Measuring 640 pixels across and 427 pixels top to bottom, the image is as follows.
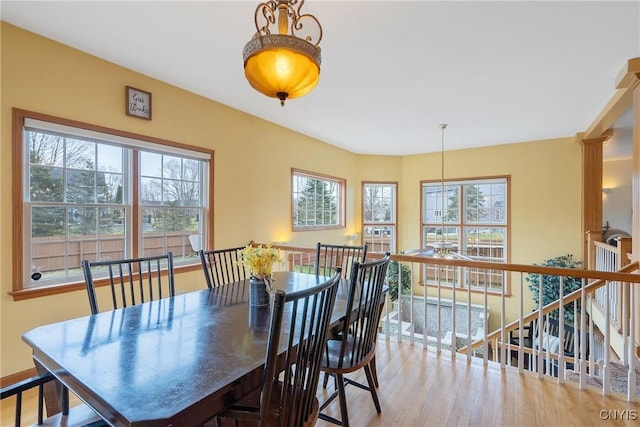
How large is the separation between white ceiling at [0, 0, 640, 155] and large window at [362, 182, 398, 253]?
295cm

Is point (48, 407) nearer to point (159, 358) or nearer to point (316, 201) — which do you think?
point (159, 358)

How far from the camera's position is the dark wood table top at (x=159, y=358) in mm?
921

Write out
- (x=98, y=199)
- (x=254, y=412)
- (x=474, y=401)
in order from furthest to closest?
1. (x=98, y=199)
2. (x=474, y=401)
3. (x=254, y=412)

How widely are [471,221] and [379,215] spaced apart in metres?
1.92

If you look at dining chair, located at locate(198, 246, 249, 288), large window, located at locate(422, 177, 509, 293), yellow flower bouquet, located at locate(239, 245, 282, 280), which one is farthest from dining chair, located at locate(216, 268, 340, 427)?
large window, located at locate(422, 177, 509, 293)

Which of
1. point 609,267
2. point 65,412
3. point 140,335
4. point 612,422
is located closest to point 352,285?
point 140,335

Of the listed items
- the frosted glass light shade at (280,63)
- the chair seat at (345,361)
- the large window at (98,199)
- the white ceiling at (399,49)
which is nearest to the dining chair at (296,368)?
the chair seat at (345,361)

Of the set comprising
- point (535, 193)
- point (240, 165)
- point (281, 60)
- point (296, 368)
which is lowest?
point (296, 368)

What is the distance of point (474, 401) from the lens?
2.13 m

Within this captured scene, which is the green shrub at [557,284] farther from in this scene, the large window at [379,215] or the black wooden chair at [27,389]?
the black wooden chair at [27,389]

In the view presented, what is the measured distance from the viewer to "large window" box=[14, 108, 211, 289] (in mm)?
2471

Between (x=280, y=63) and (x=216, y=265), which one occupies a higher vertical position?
(x=280, y=63)

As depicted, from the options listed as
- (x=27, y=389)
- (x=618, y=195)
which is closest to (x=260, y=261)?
(x=27, y=389)

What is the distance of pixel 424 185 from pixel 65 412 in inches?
261
